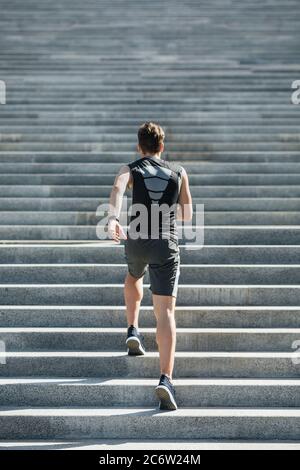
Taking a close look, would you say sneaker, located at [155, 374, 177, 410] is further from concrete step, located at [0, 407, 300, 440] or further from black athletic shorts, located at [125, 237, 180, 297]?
black athletic shorts, located at [125, 237, 180, 297]

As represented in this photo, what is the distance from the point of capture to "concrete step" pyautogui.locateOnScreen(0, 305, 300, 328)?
450 centimetres

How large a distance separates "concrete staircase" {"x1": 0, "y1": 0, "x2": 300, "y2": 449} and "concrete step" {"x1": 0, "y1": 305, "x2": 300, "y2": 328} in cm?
1

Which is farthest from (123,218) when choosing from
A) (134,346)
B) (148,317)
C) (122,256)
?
(134,346)

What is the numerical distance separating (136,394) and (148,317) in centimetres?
73

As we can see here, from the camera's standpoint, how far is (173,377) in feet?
13.4

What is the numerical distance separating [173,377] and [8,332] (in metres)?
1.21

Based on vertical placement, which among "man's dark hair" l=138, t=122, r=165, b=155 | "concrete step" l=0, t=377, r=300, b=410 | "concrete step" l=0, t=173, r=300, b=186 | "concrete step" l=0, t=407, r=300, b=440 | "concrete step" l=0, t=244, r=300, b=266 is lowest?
"concrete step" l=0, t=407, r=300, b=440

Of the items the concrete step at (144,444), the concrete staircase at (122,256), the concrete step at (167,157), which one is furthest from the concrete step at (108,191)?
the concrete step at (144,444)

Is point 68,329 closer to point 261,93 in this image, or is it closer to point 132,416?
point 132,416

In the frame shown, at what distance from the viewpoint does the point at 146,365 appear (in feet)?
13.4

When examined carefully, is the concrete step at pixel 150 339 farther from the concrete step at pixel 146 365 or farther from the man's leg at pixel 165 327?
the man's leg at pixel 165 327

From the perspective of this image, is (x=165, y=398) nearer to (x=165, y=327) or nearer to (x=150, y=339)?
(x=165, y=327)

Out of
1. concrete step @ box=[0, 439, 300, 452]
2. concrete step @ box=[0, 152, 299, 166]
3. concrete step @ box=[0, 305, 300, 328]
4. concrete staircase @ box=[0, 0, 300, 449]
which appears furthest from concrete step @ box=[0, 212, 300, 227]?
concrete step @ box=[0, 439, 300, 452]
